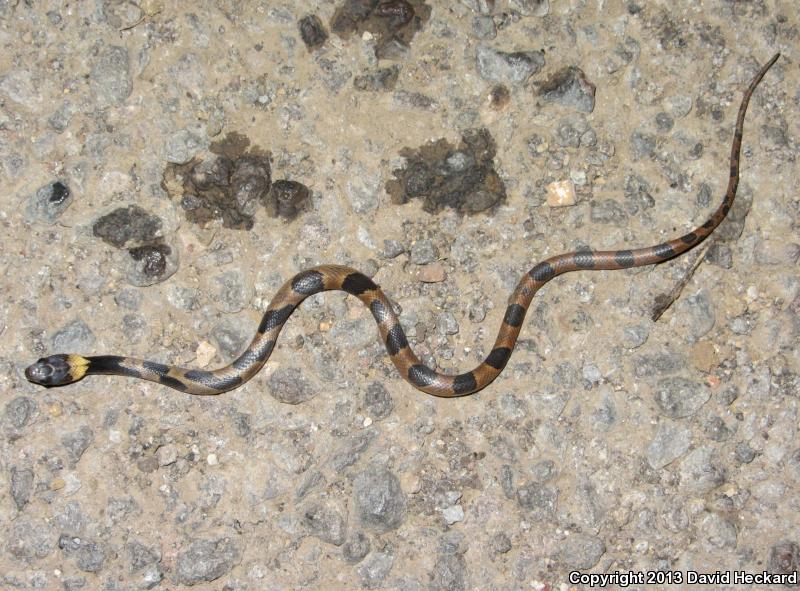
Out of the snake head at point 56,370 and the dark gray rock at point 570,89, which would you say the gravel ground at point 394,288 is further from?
the snake head at point 56,370

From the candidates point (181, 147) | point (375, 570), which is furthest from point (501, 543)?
point (181, 147)

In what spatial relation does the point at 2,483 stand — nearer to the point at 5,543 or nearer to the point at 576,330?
the point at 5,543

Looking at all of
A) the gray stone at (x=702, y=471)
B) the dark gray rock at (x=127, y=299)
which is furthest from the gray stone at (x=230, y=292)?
the gray stone at (x=702, y=471)

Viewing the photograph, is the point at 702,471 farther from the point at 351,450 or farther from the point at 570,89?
the point at 570,89

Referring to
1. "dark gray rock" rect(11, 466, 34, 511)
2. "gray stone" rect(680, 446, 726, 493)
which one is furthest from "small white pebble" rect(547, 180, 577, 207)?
"dark gray rock" rect(11, 466, 34, 511)

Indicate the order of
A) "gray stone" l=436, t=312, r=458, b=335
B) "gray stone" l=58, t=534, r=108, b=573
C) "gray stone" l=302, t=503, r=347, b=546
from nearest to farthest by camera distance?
"gray stone" l=58, t=534, r=108, b=573, "gray stone" l=302, t=503, r=347, b=546, "gray stone" l=436, t=312, r=458, b=335

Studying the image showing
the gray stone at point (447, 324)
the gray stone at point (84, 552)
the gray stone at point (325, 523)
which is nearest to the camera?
the gray stone at point (84, 552)

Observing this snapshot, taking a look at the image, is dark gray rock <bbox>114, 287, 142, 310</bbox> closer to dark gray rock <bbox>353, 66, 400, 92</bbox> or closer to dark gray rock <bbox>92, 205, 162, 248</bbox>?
dark gray rock <bbox>92, 205, 162, 248</bbox>
